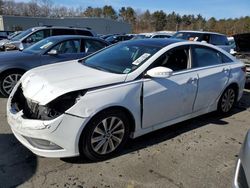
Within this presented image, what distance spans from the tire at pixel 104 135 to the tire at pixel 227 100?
2.35 m

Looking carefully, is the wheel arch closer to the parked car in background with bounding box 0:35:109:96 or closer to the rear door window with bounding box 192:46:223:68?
the rear door window with bounding box 192:46:223:68

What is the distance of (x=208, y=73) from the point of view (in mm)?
4832

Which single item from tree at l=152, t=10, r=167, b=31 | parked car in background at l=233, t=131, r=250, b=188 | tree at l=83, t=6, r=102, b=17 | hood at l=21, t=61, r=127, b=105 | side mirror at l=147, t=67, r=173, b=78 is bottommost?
parked car in background at l=233, t=131, r=250, b=188

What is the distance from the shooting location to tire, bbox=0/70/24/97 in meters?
6.46

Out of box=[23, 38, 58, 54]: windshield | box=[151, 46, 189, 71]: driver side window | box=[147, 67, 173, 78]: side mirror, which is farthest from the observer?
box=[23, 38, 58, 54]: windshield

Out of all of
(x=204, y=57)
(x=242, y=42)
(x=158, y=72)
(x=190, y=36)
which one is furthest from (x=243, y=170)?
(x=190, y=36)

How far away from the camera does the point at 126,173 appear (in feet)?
11.1

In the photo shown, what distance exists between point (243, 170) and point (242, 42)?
23.0 ft

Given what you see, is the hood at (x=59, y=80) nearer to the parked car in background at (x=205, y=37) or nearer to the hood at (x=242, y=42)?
the hood at (x=242, y=42)

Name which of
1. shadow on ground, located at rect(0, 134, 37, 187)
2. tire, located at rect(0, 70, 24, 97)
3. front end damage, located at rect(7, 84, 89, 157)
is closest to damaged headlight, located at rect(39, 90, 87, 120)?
front end damage, located at rect(7, 84, 89, 157)

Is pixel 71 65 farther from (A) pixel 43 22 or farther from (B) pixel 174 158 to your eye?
(A) pixel 43 22

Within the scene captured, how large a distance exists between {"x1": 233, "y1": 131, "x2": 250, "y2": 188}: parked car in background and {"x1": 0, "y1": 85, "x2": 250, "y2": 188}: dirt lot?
95cm

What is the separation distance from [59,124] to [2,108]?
3.05 meters

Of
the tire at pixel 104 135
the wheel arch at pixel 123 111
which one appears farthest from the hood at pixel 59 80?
the tire at pixel 104 135
